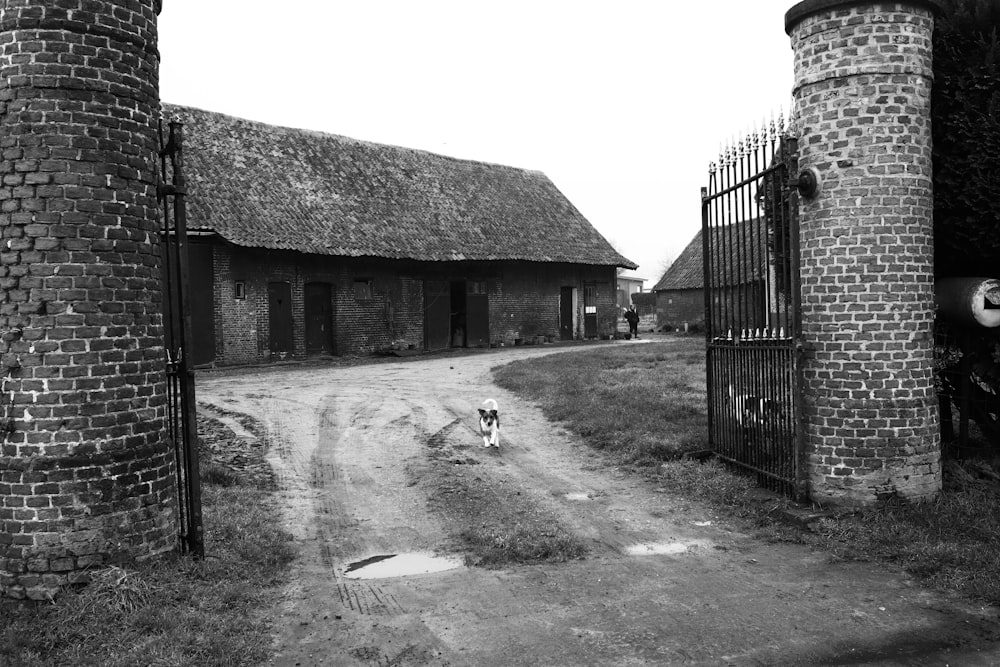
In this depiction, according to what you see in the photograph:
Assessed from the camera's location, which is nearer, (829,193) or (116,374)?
(116,374)

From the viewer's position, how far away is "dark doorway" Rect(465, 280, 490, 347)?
2828 centimetres

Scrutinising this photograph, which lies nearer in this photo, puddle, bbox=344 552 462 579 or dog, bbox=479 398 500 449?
puddle, bbox=344 552 462 579

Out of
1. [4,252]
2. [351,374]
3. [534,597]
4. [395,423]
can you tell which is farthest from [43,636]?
[351,374]

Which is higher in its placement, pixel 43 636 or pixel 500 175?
pixel 500 175

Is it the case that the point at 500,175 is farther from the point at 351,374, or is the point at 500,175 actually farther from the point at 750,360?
the point at 750,360

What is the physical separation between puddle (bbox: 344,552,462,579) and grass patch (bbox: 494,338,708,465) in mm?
3604

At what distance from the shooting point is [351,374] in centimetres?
1861

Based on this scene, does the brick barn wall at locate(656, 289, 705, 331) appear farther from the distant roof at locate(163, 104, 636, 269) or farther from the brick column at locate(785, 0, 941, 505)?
the brick column at locate(785, 0, 941, 505)

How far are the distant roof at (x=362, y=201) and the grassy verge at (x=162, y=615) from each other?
53.5ft

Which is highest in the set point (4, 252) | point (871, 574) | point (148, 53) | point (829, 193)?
point (148, 53)

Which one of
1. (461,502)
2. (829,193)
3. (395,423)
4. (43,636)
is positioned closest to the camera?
(43,636)

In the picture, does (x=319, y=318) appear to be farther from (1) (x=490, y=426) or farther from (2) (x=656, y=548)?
(2) (x=656, y=548)

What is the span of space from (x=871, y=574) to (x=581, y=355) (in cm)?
1655

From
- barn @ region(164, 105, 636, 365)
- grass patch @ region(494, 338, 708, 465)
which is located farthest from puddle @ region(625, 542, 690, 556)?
A: barn @ region(164, 105, 636, 365)
